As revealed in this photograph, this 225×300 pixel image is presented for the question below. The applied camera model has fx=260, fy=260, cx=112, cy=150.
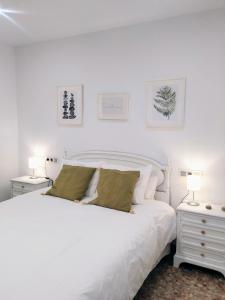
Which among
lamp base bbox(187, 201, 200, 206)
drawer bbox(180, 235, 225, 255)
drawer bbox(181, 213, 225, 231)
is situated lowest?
drawer bbox(180, 235, 225, 255)

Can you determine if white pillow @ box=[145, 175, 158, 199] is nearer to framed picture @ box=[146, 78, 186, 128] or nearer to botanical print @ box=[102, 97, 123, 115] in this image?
framed picture @ box=[146, 78, 186, 128]

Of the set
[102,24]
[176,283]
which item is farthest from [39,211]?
[102,24]

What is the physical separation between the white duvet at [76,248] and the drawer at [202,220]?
0.55 ft

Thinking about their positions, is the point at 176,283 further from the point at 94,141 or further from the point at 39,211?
the point at 94,141

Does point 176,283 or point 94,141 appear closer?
point 176,283

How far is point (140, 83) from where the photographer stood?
3195 mm

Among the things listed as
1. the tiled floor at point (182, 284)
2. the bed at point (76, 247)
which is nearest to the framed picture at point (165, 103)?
the bed at point (76, 247)

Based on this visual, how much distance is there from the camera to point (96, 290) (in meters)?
1.49

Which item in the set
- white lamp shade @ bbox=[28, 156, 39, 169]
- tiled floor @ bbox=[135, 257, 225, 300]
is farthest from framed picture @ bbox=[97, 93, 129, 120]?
tiled floor @ bbox=[135, 257, 225, 300]

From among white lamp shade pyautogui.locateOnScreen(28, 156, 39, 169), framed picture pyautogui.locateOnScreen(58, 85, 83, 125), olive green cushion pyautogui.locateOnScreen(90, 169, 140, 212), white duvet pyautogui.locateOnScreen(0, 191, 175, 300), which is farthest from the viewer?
white lamp shade pyautogui.locateOnScreen(28, 156, 39, 169)

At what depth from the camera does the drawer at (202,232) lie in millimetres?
2525

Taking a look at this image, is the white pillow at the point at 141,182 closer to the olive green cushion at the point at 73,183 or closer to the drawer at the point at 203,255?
the olive green cushion at the point at 73,183

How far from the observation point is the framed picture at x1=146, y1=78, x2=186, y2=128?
2.96 m

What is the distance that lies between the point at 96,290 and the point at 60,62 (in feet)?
10.4
